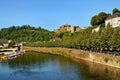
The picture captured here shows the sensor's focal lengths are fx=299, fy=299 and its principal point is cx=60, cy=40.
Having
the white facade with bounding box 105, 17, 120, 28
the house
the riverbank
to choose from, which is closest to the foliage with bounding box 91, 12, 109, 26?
the riverbank

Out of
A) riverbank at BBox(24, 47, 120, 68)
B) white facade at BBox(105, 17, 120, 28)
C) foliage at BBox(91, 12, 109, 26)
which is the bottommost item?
riverbank at BBox(24, 47, 120, 68)

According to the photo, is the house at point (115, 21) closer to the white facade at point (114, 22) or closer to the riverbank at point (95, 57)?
the white facade at point (114, 22)

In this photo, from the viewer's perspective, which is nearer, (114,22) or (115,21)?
(115,21)

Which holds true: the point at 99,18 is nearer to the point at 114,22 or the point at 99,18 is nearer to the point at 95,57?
the point at 114,22

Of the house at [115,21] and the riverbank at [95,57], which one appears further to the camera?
the house at [115,21]

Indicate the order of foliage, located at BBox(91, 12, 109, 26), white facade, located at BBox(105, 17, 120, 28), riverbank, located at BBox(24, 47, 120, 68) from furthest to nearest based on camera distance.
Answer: foliage, located at BBox(91, 12, 109, 26), white facade, located at BBox(105, 17, 120, 28), riverbank, located at BBox(24, 47, 120, 68)

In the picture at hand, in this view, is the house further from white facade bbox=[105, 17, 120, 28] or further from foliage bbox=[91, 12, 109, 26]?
foliage bbox=[91, 12, 109, 26]

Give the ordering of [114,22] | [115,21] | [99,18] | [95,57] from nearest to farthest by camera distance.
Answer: [95,57] → [115,21] → [114,22] → [99,18]

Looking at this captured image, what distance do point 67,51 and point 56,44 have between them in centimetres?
3539

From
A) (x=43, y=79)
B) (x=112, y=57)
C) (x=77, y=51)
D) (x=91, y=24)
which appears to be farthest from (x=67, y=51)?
(x=43, y=79)

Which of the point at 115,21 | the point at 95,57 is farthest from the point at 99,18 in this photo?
the point at 95,57

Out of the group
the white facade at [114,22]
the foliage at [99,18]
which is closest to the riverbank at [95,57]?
the white facade at [114,22]

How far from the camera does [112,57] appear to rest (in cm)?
6431

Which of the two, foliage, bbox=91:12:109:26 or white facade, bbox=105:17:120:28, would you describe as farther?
foliage, bbox=91:12:109:26
